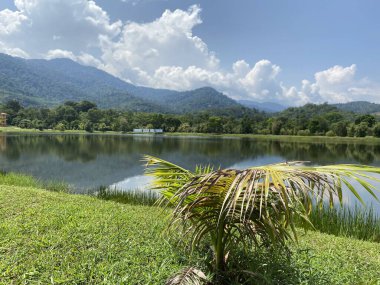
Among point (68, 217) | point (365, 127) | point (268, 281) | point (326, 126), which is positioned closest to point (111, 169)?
point (68, 217)

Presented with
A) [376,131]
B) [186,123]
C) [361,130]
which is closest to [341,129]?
[361,130]

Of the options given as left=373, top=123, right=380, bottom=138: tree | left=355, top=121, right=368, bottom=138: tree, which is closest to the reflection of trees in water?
left=373, top=123, right=380, bottom=138: tree

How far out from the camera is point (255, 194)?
2.07 meters

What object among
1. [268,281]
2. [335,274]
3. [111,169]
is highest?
[268,281]

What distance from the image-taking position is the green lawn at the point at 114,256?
2.50 m

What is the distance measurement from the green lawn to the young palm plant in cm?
40

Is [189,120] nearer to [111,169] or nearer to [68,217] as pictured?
[111,169]

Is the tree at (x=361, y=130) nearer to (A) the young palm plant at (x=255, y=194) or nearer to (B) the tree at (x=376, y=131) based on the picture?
(B) the tree at (x=376, y=131)

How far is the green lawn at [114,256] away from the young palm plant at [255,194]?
40cm

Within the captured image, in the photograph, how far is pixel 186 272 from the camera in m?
2.29

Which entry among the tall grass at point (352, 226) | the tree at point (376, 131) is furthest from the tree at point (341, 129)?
the tall grass at point (352, 226)

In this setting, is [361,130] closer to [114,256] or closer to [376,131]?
[376,131]

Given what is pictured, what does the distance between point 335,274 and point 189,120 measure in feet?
293

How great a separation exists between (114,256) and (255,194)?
165 cm
